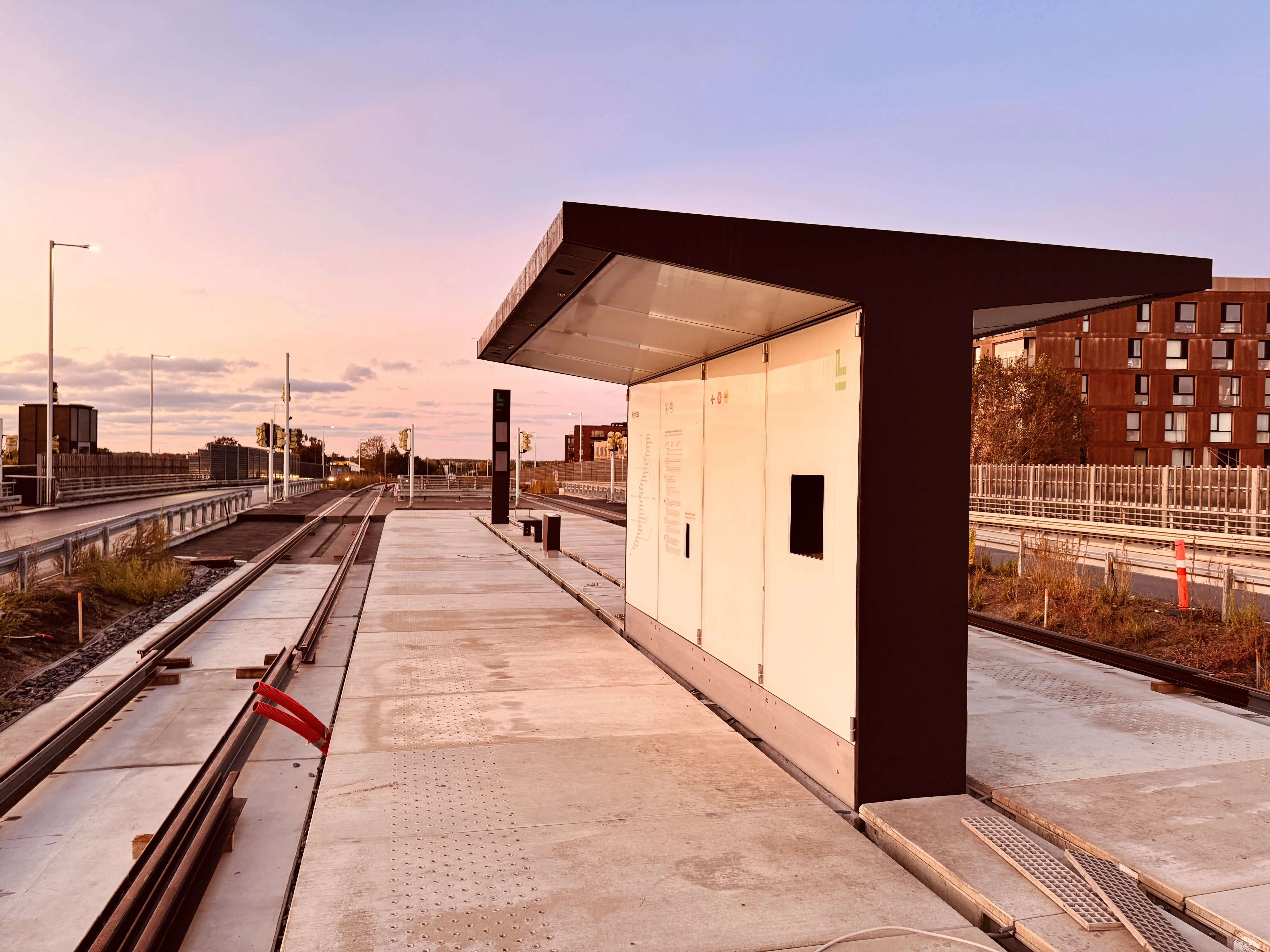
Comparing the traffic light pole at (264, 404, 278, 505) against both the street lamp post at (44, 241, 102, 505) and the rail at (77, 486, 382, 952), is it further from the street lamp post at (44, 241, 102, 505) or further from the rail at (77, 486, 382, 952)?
the rail at (77, 486, 382, 952)

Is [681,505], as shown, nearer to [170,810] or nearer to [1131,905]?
[170,810]

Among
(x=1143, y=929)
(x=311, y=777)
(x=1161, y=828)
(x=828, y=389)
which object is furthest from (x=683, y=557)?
(x=1143, y=929)

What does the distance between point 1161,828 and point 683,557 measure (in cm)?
461

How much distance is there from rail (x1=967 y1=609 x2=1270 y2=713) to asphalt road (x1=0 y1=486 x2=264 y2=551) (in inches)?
513

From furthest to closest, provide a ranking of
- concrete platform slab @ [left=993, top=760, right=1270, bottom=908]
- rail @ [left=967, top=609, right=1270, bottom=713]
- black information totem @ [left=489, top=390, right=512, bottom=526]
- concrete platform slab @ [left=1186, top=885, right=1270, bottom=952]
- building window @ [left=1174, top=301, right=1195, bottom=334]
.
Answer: building window @ [left=1174, top=301, right=1195, bottom=334] < black information totem @ [left=489, top=390, right=512, bottom=526] < rail @ [left=967, top=609, right=1270, bottom=713] < concrete platform slab @ [left=993, top=760, right=1270, bottom=908] < concrete platform slab @ [left=1186, top=885, right=1270, bottom=952]

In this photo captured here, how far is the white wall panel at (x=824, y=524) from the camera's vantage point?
205 inches

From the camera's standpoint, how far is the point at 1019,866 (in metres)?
4.17

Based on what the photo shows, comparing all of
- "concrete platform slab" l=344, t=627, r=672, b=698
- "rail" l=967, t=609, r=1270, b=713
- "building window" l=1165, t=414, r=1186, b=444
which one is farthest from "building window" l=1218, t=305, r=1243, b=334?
"concrete platform slab" l=344, t=627, r=672, b=698

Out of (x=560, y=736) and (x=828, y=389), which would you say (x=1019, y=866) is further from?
(x=560, y=736)

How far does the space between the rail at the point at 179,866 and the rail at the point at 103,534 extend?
705 cm

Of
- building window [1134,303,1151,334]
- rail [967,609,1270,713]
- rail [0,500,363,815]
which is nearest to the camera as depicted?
rail [0,500,363,815]

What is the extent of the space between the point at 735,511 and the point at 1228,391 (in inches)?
2343

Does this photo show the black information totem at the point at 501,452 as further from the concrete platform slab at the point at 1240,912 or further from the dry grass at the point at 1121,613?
the concrete platform slab at the point at 1240,912

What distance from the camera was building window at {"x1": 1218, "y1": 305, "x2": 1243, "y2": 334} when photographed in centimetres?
Result: 5341
